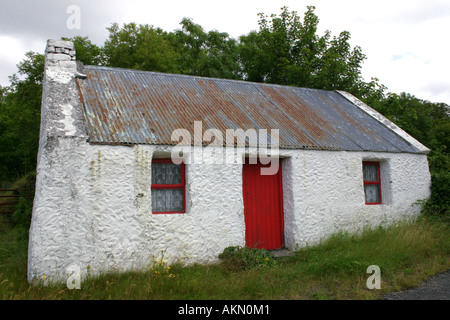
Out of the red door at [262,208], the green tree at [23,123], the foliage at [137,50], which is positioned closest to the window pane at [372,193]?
the red door at [262,208]

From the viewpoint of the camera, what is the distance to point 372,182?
9.66 m

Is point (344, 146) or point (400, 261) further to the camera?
point (344, 146)

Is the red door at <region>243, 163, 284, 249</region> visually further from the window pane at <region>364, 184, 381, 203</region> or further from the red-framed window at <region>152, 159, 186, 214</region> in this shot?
the window pane at <region>364, 184, 381, 203</region>

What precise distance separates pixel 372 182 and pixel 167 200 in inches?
227

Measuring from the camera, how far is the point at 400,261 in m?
7.02

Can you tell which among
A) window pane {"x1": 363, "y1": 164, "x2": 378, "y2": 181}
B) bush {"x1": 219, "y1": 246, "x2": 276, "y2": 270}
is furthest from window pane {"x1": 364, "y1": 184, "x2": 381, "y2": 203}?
bush {"x1": 219, "y1": 246, "x2": 276, "y2": 270}

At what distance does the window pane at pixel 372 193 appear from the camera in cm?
960

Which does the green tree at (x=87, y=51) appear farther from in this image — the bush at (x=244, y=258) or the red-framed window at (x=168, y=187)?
the bush at (x=244, y=258)

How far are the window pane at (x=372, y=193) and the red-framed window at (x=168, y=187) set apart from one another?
17.2ft

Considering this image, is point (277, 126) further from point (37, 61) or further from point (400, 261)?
point (37, 61)

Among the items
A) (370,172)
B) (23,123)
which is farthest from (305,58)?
(23,123)
